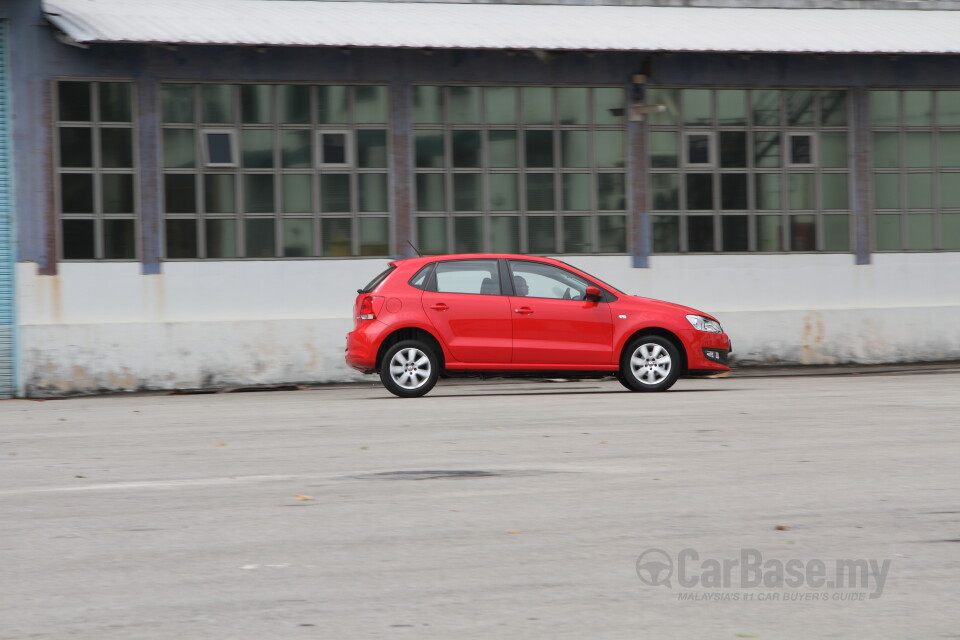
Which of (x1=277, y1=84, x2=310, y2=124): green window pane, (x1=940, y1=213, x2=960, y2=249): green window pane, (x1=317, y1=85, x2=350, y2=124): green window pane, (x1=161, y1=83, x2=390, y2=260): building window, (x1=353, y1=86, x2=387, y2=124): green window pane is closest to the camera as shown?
(x1=161, y1=83, x2=390, y2=260): building window

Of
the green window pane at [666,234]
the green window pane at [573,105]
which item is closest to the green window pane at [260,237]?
the green window pane at [573,105]

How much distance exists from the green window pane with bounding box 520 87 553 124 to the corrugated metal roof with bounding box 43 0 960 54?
94cm

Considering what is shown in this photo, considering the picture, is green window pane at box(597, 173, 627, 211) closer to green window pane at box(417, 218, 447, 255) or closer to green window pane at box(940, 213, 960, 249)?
green window pane at box(417, 218, 447, 255)

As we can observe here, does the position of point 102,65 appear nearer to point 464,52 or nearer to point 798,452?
point 464,52

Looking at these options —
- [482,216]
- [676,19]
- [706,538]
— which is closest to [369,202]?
[482,216]

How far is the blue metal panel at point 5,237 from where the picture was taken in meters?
18.2

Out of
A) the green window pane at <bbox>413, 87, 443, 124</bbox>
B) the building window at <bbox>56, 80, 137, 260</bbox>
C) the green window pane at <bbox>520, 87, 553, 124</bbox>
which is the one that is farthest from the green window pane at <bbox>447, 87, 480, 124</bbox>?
the building window at <bbox>56, 80, 137, 260</bbox>

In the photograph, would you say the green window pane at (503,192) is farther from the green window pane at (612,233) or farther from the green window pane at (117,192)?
the green window pane at (117,192)

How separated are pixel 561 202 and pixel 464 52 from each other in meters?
2.71

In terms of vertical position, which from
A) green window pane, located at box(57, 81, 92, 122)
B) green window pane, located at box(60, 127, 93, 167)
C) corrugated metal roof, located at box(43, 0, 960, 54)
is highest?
corrugated metal roof, located at box(43, 0, 960, 54)

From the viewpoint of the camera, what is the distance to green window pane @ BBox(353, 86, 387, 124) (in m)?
20.0

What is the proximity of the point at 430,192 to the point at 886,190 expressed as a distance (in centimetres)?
755

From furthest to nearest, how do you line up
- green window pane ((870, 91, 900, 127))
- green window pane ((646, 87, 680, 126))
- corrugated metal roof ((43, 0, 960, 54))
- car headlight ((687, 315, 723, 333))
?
green window pane ((870, 91, 900, 127)) < green window pane ((646, 87, 680, 126)) < corrugated metal roof ((43, 0, 960, 54)) < car headlight ((687, 315, 723, 333))

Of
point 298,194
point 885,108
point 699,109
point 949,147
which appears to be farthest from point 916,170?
point 298,194
